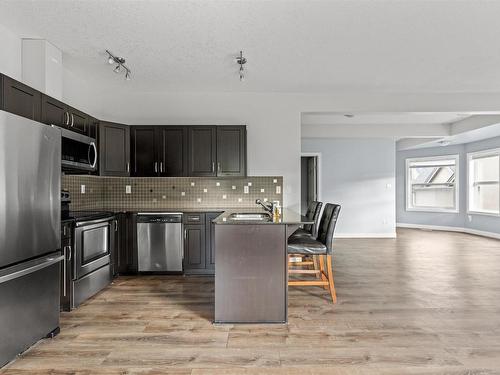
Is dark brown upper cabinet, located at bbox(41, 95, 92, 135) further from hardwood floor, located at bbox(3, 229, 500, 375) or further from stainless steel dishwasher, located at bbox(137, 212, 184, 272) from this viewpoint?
hardwood floor, located at bbox(3, 229, 500, 375)

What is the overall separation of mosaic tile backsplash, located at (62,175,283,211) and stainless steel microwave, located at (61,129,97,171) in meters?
1.19

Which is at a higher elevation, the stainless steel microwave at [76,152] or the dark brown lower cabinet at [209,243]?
the stainless steel microwave at [76,152]

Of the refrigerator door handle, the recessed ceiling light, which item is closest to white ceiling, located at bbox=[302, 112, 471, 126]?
the recessed ceiling light

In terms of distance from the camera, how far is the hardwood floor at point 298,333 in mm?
2143

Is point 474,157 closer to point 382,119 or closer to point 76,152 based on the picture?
point 382,119

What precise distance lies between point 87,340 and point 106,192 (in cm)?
279

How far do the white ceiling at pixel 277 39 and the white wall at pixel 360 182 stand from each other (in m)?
3.33

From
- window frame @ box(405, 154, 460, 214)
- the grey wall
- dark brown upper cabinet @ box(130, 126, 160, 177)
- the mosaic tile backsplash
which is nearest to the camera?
dark brown upper cabinet @ box(130, 126, 160, 177)

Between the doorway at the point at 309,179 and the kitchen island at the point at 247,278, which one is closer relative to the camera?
the kitchen island at the point at 247,278

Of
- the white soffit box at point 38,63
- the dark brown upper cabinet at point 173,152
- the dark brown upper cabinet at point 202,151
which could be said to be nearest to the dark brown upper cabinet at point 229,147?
the dark brown upper cabinet at point 202,151

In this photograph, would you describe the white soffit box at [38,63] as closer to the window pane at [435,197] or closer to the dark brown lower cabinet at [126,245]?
the dark brown lower cabinet at [126,245]

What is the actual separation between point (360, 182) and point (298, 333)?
5.86m

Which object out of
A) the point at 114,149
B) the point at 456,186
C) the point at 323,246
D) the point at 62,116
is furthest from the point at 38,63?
the point at 456,186

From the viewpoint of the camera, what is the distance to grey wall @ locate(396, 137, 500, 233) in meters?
7.94
